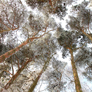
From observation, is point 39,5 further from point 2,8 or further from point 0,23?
point 0,23

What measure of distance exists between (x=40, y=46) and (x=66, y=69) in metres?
4.78

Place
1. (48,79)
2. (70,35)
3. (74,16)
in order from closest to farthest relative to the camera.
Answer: (48,79) → (74,16) → (70,35)

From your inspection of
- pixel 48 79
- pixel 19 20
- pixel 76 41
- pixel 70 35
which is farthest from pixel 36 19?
pixel 48 79

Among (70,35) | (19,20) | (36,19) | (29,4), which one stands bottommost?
(19,20)

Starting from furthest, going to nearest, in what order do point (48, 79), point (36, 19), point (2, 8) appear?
1. point (36, 19)
2. point (48, 79)
3. point (2, 8)

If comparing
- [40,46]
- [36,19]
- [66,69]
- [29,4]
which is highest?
[29,4]

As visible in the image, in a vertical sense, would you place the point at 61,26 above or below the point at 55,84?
above

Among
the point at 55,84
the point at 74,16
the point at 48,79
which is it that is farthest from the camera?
the point at 74,16

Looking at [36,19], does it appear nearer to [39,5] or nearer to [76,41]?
[39,5]

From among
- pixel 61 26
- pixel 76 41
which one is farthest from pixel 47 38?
pixel 76 41

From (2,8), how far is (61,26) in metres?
7.73

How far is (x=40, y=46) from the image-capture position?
36.6 ft

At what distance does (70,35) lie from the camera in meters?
11.7

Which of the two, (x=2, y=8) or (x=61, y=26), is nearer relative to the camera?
(x=2, y=8)
